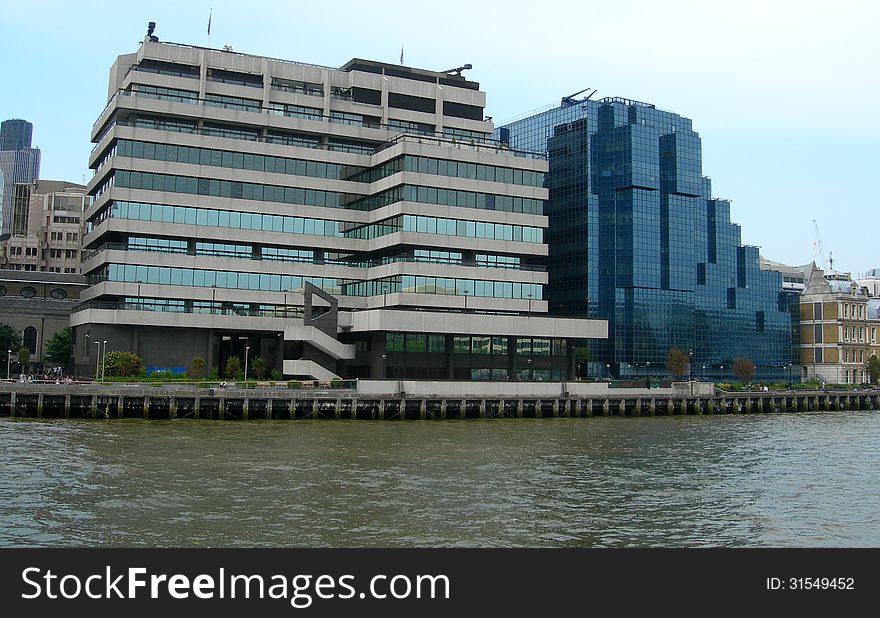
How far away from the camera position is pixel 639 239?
152 meters

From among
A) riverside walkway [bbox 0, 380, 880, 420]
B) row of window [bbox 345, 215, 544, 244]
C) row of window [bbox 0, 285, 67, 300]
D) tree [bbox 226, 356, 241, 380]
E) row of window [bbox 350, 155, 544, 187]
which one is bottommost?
riverside walkway [bbox 0, 380, 880, 420]

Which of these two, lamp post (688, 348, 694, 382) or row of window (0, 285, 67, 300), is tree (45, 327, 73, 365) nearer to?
row of window (0, 285, 67, 300)

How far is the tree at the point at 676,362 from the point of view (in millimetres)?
148250

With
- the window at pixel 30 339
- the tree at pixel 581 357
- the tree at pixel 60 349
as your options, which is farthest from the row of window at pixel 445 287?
the window at pixel 30 339

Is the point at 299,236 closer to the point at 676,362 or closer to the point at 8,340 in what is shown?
the point at 8,340

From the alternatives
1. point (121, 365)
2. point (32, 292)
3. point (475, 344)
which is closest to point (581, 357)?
point (475, 344)

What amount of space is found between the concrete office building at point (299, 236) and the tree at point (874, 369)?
3365 inches

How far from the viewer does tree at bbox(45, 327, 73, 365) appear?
120 m

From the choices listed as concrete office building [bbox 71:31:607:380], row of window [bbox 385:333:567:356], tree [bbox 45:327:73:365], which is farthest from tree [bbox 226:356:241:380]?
tree [bbox 45:327:73:365]

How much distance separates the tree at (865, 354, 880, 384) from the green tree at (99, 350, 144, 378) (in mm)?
135703

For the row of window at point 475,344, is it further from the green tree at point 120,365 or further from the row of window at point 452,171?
the green tree at point 120,365
